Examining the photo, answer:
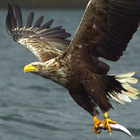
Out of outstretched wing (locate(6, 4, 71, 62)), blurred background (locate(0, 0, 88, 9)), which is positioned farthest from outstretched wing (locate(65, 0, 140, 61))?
blurred background (locate(0, 0, 88, 9))

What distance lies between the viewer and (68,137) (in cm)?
1393

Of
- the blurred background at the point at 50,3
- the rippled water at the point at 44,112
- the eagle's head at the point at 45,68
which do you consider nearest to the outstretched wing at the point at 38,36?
the eagle's head at the point at 45,68

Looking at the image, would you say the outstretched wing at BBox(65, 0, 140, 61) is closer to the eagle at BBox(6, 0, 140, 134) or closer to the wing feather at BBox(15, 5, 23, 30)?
the eagle at BBox(6, 0, 140, 134)

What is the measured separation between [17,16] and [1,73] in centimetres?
1190

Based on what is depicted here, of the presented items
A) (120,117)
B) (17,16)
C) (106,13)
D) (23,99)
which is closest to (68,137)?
(120,117)

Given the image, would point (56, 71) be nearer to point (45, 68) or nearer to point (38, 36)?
point (45, 68)

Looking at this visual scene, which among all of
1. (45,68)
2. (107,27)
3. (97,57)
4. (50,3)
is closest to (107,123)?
(97,57)

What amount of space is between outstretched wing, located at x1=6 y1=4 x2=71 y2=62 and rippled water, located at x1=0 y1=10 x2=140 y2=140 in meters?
4.83

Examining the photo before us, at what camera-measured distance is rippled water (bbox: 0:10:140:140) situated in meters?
14.0

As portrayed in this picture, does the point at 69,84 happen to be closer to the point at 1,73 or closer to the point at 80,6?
the point at 1,73

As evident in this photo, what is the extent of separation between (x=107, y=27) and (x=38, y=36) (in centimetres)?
252

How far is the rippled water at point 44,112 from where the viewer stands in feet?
46.0

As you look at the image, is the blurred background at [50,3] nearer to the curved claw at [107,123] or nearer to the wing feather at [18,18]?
the wing feather at [18,18]

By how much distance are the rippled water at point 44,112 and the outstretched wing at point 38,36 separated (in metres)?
4.83
